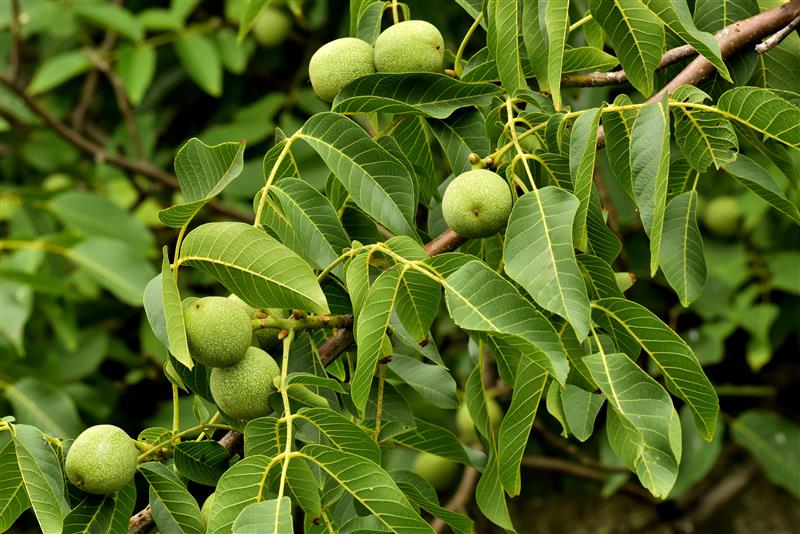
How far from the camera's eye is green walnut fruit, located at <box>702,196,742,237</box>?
8.28 feet

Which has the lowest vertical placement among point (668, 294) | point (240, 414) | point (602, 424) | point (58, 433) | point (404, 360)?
point (602, 424)

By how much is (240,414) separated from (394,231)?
0.27 m

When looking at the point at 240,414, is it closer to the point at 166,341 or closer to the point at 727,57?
the point at 166,341

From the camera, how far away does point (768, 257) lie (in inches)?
97.7

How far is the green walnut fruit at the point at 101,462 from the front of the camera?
101cm

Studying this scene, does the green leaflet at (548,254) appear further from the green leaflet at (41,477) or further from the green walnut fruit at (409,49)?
the green leaflet at (41,477)

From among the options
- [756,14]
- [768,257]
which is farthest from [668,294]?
[756,14]

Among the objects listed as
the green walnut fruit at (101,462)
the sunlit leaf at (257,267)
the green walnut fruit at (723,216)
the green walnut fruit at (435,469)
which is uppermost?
the sunlit leaf at (257,267)

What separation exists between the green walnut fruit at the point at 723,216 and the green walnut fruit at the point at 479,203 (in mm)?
1580

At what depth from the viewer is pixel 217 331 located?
39.2 inches

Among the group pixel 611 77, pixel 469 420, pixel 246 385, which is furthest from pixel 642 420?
pixel 469 420

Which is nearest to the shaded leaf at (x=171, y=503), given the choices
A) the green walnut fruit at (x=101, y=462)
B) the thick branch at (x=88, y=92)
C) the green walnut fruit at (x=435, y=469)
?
the green walnut fruit at (x=101, y=462)

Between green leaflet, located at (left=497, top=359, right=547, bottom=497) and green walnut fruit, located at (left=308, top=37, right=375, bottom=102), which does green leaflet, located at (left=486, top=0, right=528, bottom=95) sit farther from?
green leaflet, located at (left=497, top=359, right=547, bottom=497)

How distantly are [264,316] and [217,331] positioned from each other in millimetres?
110
